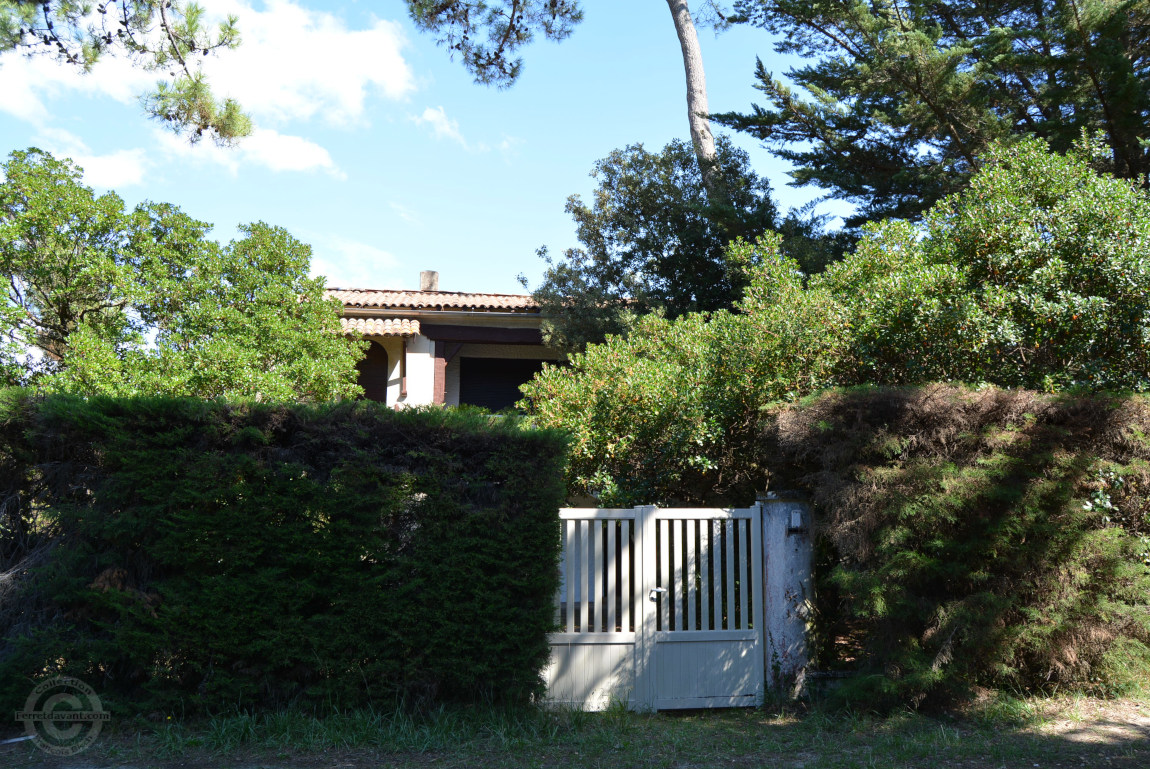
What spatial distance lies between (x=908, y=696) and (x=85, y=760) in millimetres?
5822

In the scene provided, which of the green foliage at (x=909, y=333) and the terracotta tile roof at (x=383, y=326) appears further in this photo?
the terracotta tile roof at (x=383, y=326)

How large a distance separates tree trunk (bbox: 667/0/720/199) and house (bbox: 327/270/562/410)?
4.10 meters

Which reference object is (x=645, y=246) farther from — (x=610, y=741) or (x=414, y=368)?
(x=610, y=741)

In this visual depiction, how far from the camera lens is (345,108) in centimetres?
1070

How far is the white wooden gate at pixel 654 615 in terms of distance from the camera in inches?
249

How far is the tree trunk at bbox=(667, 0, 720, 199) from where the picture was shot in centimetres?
1325

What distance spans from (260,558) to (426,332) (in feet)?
32.9

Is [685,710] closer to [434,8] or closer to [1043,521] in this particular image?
[1043,521]

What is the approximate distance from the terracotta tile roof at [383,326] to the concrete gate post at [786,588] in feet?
30.7

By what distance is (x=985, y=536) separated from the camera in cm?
611

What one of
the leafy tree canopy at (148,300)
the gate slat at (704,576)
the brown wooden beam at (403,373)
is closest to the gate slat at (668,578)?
the gate slat at (704,576)

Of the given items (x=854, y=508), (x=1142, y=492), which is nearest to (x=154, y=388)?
(x=854, y=508)

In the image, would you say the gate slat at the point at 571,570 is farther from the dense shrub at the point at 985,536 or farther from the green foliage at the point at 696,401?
the dense shrub at the point at 985,536

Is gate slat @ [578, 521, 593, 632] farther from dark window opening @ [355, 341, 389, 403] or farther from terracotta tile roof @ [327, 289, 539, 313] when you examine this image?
dark window opening @ [355, 341, 389, 403]
